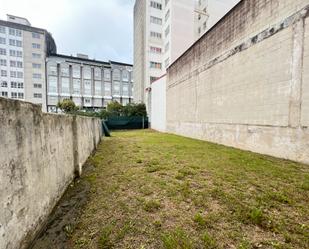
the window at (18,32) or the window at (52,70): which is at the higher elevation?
the window at (18,32)

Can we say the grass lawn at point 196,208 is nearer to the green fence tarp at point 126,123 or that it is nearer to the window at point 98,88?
the green fence tarp at point 126,123

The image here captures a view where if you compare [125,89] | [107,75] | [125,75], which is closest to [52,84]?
[107,75]

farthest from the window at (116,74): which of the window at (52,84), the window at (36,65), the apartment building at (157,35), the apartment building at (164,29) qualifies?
the window at (36,65)

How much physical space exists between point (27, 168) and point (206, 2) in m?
29.8

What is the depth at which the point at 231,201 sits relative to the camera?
2.60 m

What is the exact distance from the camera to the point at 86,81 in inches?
1704

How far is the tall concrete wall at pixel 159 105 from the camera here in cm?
1639

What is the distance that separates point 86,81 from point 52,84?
738 centimetres

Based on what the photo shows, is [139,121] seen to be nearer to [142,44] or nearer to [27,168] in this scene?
[142,44]

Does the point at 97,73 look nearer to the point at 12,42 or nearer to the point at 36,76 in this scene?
the point at 36,76

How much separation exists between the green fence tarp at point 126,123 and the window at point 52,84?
90.8 feet

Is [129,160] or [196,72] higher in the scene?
[196,72]

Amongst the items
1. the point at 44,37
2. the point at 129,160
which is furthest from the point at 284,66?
the point at 44,37

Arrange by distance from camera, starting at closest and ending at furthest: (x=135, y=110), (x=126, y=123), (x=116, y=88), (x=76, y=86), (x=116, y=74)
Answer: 1. (x=126, y=123)
2. (x=135, y=110)
3. (x=76, y=86)
4. (x=116, y=74)
5. (x=116, y=88)
